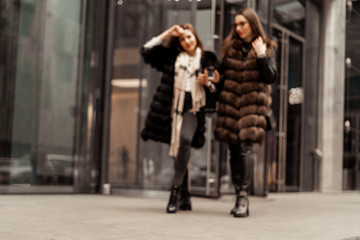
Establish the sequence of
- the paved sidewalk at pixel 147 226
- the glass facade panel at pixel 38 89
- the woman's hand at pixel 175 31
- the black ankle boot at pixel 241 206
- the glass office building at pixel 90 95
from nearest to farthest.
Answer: the paved sidewalk at pixel 147 226 < the black ankle boot at pixel 241 206 < the woman's hand at pixel 175 31 < the glass facade panel at pixel 38 89 < the glass office building at pixel 90 95

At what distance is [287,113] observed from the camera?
515 inches

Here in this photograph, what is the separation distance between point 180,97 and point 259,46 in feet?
3.01

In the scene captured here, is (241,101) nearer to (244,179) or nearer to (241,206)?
(244,179)

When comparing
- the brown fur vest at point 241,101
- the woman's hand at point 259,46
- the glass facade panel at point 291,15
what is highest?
the glass facade panel at point 291,15

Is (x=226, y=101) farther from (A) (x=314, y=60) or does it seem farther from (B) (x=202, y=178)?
(A) (x=314, y=60)

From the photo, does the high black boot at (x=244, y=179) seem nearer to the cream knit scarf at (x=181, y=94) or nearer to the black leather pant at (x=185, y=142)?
the black leather pant at (x=185, y=142)

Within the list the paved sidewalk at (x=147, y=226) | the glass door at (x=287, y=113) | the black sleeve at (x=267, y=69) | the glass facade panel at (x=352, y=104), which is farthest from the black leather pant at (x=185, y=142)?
the glass facade panel at (x=352, y=104)

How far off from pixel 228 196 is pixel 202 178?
0.55m

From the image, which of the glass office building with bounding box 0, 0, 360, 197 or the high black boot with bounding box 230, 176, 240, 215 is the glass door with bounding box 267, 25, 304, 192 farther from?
the high black boot with bounding box 230, 176, 240, 215

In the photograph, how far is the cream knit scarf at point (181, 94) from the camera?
5.08m

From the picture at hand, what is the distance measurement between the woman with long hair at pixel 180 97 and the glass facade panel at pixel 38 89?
6.70 ft

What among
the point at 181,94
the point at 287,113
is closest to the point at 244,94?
the point at 181,94

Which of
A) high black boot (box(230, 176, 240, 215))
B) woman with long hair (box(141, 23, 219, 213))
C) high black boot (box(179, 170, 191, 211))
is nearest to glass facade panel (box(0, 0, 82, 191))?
woman with long hair (box(141, 23, 219, 213))

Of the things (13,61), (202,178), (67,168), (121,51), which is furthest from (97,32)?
(202,178)
